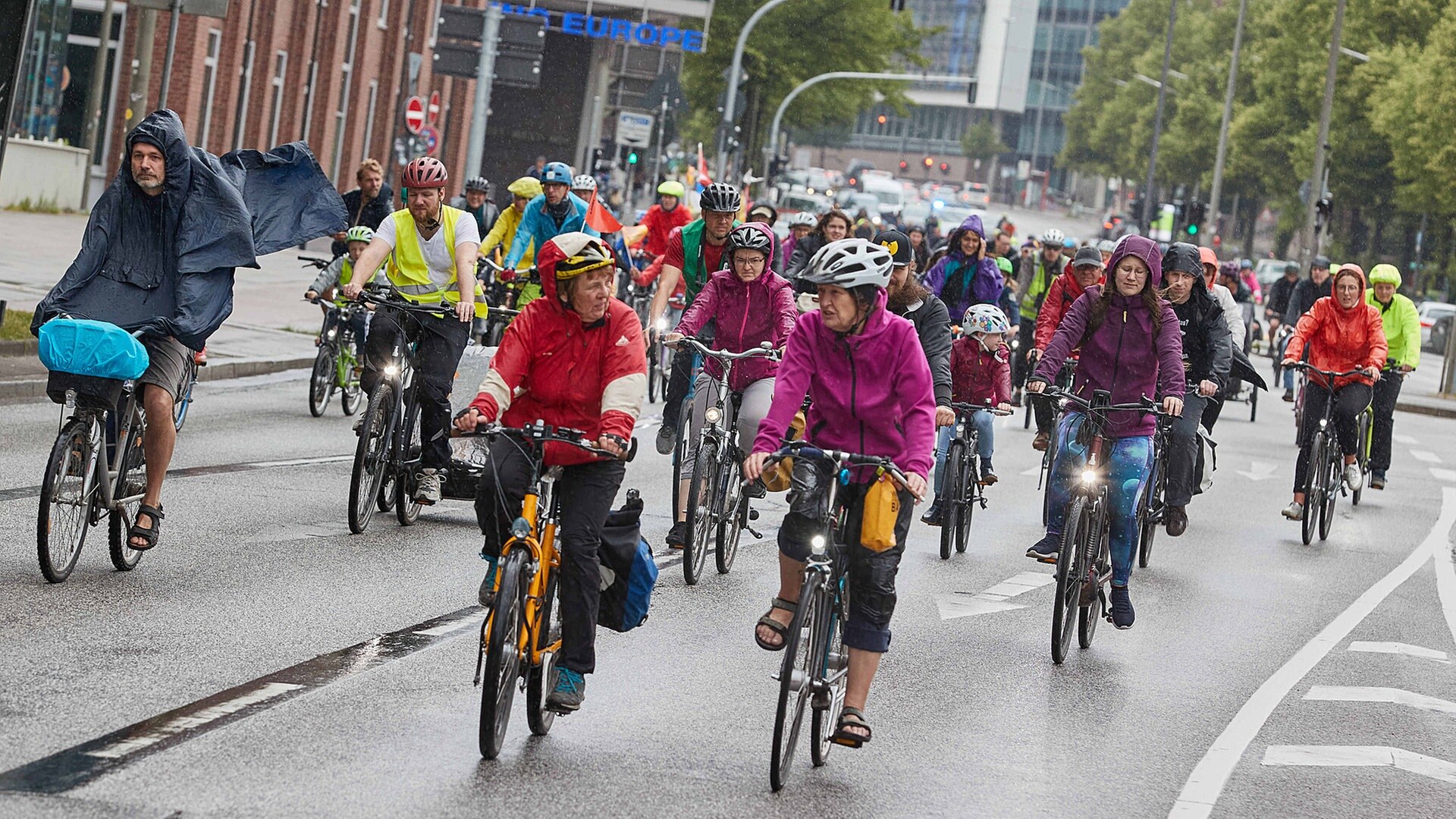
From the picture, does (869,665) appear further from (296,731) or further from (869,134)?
(869,134)

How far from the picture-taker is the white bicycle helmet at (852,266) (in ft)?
21.3

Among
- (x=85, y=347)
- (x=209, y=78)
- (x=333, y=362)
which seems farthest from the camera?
(x=209, y=78)

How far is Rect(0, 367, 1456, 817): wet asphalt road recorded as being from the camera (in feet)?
19.7

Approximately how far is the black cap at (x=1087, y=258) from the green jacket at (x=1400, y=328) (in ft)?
8.36

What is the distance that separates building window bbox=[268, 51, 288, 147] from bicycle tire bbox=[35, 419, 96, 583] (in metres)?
35.9

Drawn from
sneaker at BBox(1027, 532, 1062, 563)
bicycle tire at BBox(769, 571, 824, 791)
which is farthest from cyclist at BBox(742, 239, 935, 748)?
sneaker at BBox(1027, 532, 1062, 563)

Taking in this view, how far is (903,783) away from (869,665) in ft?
1.24

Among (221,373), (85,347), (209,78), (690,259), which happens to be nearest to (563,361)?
(85,347)

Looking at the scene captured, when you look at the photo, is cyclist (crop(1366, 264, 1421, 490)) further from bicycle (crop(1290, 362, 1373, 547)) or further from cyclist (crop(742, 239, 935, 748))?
cyclist (crop(742, 239, 935, 748))

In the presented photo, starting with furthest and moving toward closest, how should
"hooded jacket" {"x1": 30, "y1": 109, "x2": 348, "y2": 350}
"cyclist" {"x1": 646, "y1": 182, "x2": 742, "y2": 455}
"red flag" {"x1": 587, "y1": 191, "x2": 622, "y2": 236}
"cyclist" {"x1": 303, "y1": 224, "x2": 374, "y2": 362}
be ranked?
"red flag" {"x1": 587, "y1": 191, "x2": 622, "y2": 236}
"cyclist" {"x1": 303, "y1": 224, "x2": 374, "y2": 362}
"cyclist" {"x1": 646, "y1": 182, "x2": 742, "y2": 455}
"hooded jacket" {"x1": 30, "y1": 109, "x2": 348, "y2": 350}

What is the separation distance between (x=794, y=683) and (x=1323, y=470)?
9.38m

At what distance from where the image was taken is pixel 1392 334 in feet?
51.6

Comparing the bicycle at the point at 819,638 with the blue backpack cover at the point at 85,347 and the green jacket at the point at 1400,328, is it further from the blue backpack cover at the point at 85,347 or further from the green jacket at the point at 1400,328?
the green jacket at the point at 1400,328

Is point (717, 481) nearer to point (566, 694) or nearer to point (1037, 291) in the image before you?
point (566, 694)
